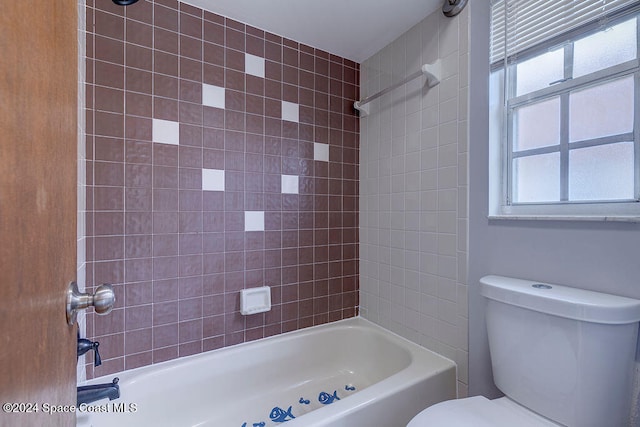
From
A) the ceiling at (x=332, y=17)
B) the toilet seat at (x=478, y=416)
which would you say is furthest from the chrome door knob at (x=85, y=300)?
the ceiling at (x=332, y=17)

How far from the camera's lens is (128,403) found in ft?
4.25

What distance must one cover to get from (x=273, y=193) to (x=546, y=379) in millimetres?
1440

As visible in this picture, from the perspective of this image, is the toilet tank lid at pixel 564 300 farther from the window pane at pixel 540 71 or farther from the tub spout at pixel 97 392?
the tub spout at pixel 97 392

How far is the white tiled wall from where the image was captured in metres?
1.44

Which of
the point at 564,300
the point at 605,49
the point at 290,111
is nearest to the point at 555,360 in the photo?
the point at 564,300

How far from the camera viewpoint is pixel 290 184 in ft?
5.98

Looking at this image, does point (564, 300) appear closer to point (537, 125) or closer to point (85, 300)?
point (537, 125)

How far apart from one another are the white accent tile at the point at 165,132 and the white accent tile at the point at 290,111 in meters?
0.61

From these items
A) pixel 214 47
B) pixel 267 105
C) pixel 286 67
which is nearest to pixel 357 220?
pixel 267 105

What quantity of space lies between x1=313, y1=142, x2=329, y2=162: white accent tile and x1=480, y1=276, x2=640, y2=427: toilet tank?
1.23 metres

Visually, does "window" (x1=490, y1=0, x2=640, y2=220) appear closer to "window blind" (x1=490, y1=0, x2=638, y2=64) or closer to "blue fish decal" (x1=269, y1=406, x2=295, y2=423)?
"window blind" (x1=490, y1=0, x2=638, y2=64)

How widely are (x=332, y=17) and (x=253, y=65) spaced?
0.50 metres

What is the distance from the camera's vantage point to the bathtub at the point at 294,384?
1.21 m

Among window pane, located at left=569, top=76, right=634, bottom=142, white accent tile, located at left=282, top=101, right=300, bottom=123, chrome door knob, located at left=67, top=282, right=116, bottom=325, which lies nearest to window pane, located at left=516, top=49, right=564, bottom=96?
window pane, located at left=569, top=76, right=634, bottom=142
